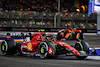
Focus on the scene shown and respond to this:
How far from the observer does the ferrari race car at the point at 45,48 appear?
7.72 meters

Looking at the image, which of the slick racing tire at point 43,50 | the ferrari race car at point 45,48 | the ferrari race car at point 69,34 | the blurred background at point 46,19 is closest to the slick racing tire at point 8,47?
the ferrari race car at point 45,48

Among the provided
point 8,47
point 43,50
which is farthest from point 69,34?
point 43,50

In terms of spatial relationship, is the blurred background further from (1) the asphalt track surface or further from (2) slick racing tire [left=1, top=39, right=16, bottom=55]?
(1) the asphalt track surface

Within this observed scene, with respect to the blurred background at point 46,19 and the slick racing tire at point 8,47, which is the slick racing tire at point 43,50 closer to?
the slick racing tire at point 8,47

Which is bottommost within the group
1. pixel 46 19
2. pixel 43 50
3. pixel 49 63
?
pixel 49 63

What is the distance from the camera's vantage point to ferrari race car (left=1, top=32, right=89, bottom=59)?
7719 millimetres

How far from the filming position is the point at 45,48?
7.84m

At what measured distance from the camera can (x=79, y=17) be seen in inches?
1127

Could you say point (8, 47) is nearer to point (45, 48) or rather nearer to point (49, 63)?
point (45, 48)

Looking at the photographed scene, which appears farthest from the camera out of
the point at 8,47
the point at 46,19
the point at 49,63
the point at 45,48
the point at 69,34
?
the point at 46,19

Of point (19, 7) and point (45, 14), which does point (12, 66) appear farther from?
point (19, 7)

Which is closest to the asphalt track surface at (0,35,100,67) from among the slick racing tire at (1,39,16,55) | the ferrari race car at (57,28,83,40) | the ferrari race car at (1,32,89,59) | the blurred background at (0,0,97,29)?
the ferrari race car at (1,32,89,59)

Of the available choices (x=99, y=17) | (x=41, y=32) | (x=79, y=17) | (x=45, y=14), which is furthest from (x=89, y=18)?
(x=41, y=32)

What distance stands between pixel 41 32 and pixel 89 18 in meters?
20.9
